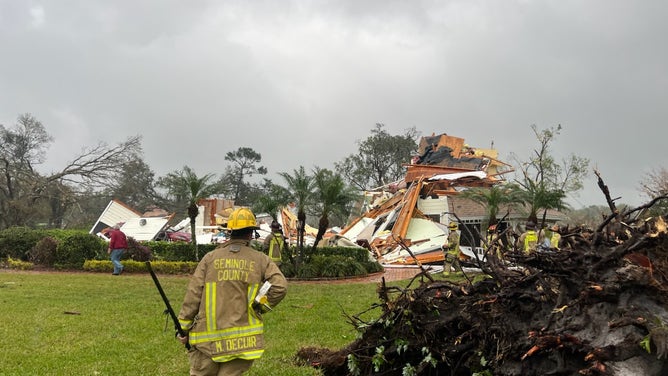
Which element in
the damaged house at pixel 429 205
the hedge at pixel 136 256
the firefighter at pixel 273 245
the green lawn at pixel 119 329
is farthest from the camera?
the damaged house at pixel 429 205

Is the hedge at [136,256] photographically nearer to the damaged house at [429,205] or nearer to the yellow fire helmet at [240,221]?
the damaged house at [429,205]

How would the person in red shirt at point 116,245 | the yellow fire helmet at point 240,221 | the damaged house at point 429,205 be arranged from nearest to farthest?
the yellow fire helmet at point 240,221 → the person in red shirt at point 116,245 → the damaged house at point 429,205

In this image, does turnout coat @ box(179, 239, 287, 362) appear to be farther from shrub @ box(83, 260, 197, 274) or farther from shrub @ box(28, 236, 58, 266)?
shrub @ box(28, 236, 58, 266)

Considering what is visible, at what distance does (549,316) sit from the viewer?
3615 mm

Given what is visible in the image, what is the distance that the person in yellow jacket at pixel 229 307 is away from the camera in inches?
155

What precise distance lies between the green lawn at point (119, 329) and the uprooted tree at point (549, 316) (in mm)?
1436

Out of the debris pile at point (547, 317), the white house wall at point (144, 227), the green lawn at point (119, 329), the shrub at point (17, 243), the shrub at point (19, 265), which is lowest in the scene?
the green lawn at point (119, 329)

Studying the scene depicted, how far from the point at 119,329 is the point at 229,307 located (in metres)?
4.98

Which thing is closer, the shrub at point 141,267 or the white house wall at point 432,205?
the shrub at point 141,267

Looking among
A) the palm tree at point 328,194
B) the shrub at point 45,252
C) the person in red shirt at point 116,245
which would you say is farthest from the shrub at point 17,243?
the palm tree at point 328,194

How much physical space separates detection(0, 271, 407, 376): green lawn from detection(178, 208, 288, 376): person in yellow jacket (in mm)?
1104

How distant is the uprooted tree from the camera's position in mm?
3025

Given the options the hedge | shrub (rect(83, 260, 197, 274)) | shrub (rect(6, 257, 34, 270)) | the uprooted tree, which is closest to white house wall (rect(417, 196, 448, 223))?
the hedge

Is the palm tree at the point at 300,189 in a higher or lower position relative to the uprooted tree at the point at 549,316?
higher
